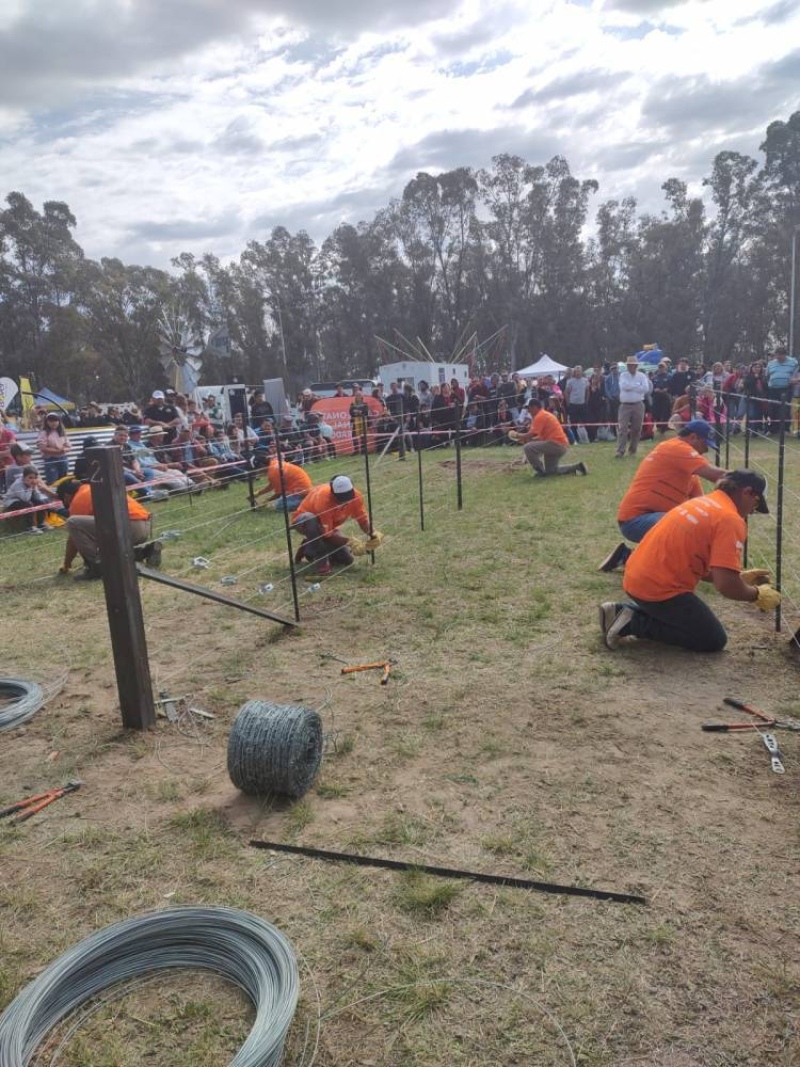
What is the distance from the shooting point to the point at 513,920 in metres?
2.50

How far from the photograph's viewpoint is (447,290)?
1965 inches

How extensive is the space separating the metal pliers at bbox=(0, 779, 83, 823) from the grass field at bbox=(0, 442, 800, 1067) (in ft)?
0.21

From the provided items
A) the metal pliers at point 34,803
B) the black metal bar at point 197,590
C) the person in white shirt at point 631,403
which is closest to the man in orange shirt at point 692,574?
the black metal bar at point 197,590

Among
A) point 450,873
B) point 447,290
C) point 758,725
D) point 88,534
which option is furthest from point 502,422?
point 447,290

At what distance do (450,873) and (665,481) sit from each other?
471cm

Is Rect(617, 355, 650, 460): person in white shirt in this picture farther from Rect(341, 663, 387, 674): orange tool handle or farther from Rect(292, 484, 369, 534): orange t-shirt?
Rect(341, 663, 387, 674): orange tool handle

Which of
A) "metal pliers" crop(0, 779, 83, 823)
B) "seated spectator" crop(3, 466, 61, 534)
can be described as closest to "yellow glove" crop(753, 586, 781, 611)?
"metal pliers" crop(0, 779, 83, 823)

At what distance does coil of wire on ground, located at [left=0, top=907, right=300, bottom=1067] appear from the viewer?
2.06 metres

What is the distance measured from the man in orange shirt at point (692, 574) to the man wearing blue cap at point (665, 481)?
58.1 inches

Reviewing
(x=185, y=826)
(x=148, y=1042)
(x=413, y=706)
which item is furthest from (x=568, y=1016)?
(x=413, y=706)

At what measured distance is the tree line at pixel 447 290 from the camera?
42.4 metres

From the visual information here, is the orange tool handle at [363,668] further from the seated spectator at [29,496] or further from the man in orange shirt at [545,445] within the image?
the man in orange shirt at [545,445]

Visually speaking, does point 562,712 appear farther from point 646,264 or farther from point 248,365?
point 248,365

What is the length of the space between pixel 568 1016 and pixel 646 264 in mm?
48725
